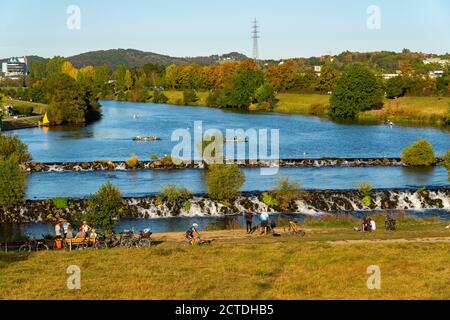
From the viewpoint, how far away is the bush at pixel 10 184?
1412 inches

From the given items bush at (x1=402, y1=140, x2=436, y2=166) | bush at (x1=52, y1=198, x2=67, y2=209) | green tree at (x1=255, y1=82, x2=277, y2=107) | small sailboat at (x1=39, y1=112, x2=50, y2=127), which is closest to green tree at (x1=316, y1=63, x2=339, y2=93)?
green tree at (x1=255, y1=82, x2=277, y2=107)

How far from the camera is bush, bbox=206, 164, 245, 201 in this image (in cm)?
3894

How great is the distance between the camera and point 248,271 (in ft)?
55.4

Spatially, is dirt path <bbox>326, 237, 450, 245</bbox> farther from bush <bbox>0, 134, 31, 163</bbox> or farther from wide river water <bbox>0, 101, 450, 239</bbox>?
bush <bbox>0, 134, 31, 163</bbox>

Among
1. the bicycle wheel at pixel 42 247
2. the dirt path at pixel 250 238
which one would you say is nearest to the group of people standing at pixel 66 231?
the bicycle wheel at pixel 42 247

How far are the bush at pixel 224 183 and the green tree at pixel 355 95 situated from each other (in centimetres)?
6519

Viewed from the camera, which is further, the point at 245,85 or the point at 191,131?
the point at 245,85

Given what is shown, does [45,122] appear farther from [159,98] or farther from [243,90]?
[159,98]

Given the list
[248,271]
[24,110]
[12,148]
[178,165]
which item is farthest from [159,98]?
[248,271]

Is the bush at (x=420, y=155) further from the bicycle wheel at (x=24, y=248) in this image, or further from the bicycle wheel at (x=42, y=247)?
the bicycle wheel at (x=24, y=248)

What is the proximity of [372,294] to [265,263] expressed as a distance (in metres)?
4.13

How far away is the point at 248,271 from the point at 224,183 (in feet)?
72.9

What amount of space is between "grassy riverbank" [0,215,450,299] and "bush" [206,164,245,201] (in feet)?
52.4
